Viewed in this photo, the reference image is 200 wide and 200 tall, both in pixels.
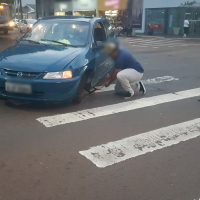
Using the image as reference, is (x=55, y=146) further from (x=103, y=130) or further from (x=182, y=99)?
(x=182, y=99)

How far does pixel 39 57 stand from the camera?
7.05 m

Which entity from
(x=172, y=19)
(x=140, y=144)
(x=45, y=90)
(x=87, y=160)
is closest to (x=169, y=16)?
(x=172, y=19)

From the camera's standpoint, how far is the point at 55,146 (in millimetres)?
5277

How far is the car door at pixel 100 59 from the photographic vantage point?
8031 mm

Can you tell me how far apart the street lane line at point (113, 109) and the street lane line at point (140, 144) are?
1.20 m

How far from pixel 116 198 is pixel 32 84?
321 centimetres

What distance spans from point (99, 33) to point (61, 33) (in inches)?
37.1

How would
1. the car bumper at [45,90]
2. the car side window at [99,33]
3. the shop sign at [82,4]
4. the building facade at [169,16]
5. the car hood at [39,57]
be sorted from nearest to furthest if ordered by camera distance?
the car bumper at [45,90] → the car hood at [39,57] → the car side window at [99,33] → the shop sign at [82,4] → the building facade at [169,16]

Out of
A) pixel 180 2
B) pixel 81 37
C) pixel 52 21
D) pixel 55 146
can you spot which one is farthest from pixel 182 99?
pixel 180 2

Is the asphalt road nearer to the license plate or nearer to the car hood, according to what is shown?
the license plate

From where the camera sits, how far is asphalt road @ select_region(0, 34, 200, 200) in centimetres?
408

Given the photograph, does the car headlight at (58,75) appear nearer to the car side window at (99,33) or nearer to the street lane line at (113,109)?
the street lane line at (113,109)

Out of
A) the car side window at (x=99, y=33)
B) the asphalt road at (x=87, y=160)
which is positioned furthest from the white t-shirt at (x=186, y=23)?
the asphalt road at (x=87, y=160)

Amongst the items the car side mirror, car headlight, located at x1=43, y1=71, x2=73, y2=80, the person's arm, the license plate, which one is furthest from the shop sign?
the license plate
